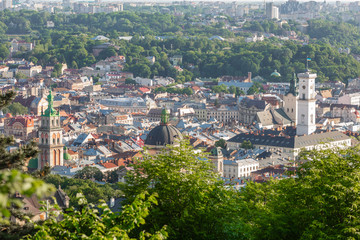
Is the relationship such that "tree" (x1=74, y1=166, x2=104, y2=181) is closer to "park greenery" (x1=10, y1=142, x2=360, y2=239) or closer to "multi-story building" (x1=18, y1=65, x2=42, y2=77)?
"park greenery" (x1=10, y1=142, x2=360, y2=239)

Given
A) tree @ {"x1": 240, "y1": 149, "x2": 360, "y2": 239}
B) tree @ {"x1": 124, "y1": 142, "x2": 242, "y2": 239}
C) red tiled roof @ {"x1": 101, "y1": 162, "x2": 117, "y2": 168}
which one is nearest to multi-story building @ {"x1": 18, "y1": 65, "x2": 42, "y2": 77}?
red tiled roof @ {"x1": 101, "y1": 162, "x2": 117, "y2": 168}

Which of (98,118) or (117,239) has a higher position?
(117,239)

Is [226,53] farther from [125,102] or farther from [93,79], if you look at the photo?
[125,102]

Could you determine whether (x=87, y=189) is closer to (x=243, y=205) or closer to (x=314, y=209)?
(x=243, y=205)

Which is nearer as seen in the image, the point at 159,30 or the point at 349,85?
the point at 349,85

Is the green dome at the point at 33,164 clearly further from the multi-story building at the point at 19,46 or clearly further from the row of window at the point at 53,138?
the multi-story building at the point at 19,46

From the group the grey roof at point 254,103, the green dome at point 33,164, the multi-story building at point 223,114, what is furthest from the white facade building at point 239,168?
the multi-story building at point 223,114

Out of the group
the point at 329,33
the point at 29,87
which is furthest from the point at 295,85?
the point at 329,33
